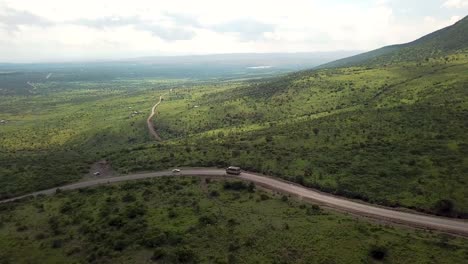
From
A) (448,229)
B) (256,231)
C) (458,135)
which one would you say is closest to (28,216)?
(256,231)

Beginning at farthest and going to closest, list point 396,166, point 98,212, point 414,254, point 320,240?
point 396,166, point 98,212, point 320,240, point 414,254

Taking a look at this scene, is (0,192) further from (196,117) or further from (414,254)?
(196,117)

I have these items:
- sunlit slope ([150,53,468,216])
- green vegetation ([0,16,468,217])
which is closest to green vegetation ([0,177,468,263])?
green vegetation ([0,16,468,217])

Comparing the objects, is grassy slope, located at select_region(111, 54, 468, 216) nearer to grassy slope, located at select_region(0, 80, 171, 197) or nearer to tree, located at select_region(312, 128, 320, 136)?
tree, located at select_region(312, 128, 320, 136)

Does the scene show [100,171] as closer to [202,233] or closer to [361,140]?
[202,233]

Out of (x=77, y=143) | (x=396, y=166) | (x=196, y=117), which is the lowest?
(x=77, y=143)

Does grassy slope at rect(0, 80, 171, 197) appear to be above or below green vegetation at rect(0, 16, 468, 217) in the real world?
below

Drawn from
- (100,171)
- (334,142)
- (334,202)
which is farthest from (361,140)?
(100,171)

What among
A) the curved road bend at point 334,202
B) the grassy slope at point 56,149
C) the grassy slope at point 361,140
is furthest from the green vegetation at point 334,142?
the curved road bend at point 334,202
